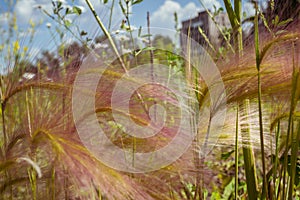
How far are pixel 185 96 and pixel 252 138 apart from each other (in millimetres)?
207

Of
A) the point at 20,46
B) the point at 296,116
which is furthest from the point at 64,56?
the point at 296,116

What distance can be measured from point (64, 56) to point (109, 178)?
0.33 metres

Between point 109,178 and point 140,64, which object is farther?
point 140,64

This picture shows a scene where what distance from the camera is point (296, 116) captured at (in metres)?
0.94

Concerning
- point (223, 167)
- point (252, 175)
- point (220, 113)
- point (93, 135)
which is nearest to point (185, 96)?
point (220, 113)

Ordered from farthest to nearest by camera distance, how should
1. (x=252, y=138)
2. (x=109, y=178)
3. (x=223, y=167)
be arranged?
(x=223, y=167), (x=252, y=138), (x=109, y=178)

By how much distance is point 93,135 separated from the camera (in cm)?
78

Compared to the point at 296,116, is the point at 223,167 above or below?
below

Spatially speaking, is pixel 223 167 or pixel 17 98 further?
pixel 223 167

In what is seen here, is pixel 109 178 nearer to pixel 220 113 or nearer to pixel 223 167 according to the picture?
pixel 220 113

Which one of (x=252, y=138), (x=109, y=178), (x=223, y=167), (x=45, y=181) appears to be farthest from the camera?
(x=223, y=167)

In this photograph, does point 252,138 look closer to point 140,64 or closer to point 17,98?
point 140,64

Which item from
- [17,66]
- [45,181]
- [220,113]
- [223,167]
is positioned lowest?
[223,167]

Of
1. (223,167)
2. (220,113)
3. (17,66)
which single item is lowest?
(223,167)
